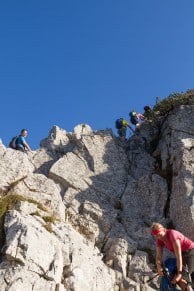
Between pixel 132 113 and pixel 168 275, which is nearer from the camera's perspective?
pixel 168 275

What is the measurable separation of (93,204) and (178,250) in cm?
950

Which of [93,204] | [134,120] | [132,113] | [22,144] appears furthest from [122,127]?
[93,204]

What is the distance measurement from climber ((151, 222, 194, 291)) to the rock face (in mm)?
2106

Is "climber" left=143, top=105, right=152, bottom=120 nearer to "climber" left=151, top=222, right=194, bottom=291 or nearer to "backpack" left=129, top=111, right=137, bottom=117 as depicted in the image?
"backpack" left=129, top=111, right=137, bottom=117

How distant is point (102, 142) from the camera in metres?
26.7

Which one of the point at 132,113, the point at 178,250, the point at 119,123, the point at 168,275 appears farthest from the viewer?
the point at 132,113

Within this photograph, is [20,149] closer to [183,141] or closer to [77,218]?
[77,218]

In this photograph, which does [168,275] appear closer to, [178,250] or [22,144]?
[178,250]

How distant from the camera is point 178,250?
13289 mm

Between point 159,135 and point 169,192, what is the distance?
241 inches

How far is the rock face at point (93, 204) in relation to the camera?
16312 millimetres

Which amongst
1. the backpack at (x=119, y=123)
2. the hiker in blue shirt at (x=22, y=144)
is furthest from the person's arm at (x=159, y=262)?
the backpack at (x=119, y=123)

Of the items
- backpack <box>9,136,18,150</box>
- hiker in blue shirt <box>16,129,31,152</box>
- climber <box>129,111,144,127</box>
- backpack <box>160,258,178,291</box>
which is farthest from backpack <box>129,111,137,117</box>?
backpack <box>160,258,178,291</box>

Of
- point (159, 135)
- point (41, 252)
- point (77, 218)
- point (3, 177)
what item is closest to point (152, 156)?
point (159, 135)
